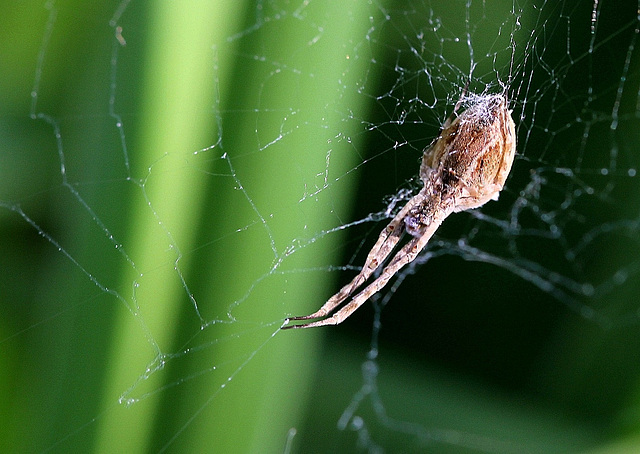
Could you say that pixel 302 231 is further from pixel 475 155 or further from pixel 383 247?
pixel 475 155

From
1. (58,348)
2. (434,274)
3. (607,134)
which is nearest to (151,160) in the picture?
(58,348)

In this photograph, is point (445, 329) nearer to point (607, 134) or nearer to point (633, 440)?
point (633, 440)

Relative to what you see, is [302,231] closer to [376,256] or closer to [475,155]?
[376,256]

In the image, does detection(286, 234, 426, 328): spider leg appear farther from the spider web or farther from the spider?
the spider web

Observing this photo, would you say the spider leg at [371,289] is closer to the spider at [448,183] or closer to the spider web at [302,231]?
the spider at [448,183]

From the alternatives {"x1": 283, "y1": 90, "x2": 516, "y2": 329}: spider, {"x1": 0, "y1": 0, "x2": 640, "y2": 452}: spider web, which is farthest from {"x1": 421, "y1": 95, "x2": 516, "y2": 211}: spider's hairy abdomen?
{"x1": 0, "y1": 0, "x2": 640, "y2": 452}: spider web

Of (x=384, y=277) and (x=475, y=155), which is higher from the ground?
(x=475, y=155)

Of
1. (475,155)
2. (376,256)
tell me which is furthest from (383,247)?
(475,155)
